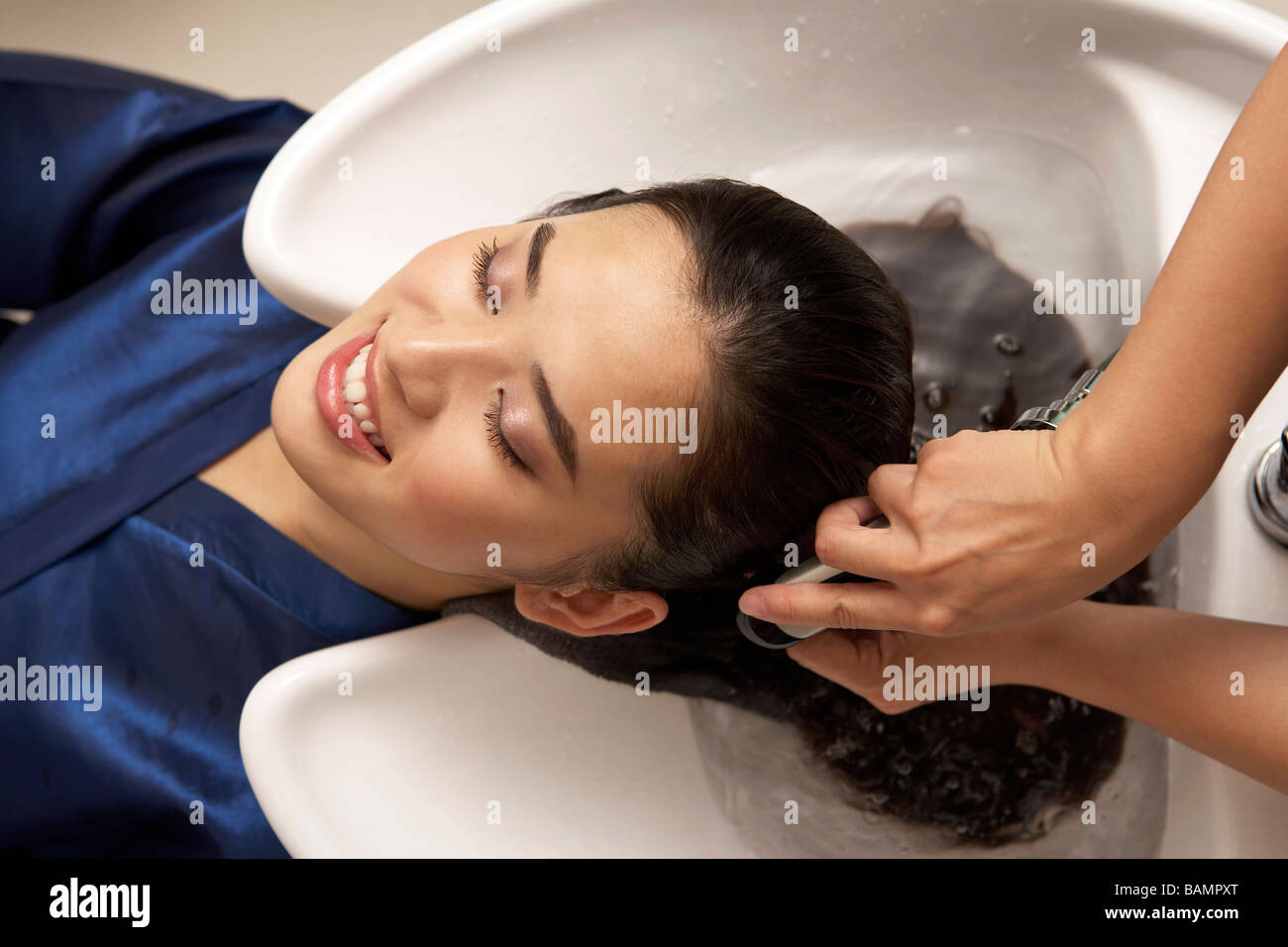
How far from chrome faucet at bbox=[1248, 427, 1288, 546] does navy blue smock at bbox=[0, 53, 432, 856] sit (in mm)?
767

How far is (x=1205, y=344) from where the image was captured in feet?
1.99

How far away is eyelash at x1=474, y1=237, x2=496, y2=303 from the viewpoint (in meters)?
0.74

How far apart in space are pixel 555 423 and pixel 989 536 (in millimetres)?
297

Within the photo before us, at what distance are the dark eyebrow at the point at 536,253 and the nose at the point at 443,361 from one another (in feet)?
0.13

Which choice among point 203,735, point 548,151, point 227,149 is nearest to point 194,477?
point 203,735

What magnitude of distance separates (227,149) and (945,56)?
0.76 meters

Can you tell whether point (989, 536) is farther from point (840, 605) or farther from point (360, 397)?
point (360, 397)

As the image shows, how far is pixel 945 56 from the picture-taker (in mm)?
983

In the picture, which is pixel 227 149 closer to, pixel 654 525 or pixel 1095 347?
pixel 654 525

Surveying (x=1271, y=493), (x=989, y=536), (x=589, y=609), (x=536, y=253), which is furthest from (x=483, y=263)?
(x=1271, y=493)
